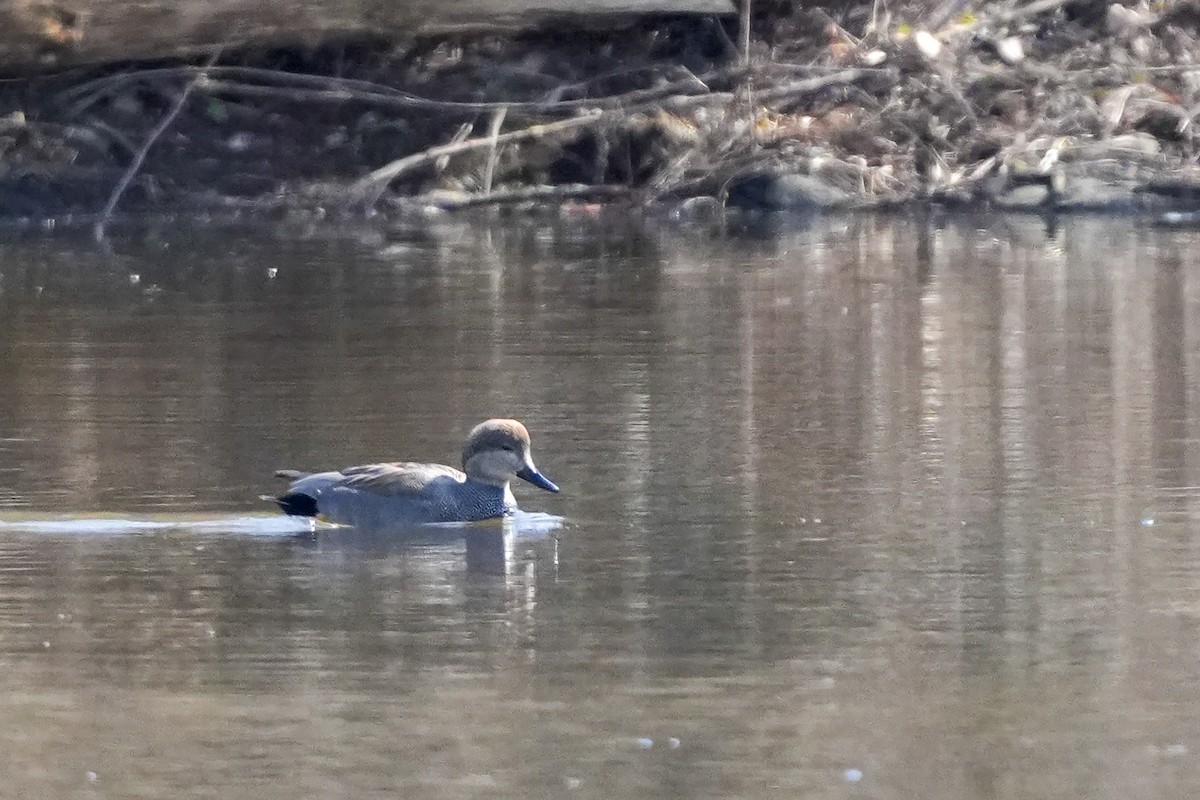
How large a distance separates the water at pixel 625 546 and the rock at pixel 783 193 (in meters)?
4.16

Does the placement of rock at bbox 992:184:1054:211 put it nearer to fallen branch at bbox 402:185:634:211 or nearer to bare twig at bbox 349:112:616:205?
fallen branch at bbox 402:185:634:211

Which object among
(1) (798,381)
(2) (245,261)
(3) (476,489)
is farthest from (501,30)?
(3) (476,489)

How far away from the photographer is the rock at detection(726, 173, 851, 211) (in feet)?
62.3

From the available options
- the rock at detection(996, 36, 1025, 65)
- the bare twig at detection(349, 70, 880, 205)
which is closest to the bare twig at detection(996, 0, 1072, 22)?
the rock at detection(996, 36, 1025, 65)

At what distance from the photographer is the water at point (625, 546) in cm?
574

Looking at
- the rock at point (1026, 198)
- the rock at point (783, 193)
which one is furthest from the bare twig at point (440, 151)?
the rock at point (1026, 198)

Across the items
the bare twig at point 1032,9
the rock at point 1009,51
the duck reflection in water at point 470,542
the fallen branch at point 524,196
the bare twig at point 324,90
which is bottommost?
the duck reflection in water at point 470,542

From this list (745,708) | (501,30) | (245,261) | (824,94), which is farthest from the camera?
(824,94)

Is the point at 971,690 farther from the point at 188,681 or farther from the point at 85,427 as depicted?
the point at 85,427

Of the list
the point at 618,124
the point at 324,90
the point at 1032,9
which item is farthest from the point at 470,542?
the point at 1032,9

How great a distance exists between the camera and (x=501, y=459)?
344 inches

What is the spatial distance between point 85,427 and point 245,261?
6.05 m

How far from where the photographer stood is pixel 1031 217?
60.6 ft

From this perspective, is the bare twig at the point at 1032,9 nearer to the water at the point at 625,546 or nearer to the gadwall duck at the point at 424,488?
the water at the point at 625,546
